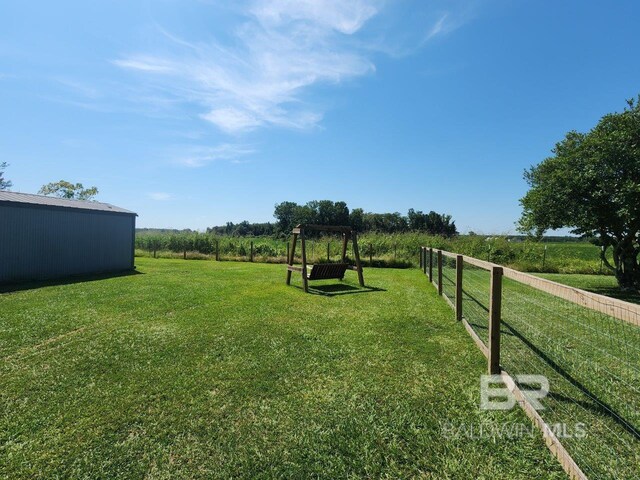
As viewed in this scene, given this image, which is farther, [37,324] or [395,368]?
[37,324]

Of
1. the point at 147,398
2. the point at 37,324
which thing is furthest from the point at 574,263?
the point at 37,324

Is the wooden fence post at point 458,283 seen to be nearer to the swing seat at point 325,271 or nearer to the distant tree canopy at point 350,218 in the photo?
the swing seat at point 325,271

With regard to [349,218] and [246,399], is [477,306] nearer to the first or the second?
[246,399]

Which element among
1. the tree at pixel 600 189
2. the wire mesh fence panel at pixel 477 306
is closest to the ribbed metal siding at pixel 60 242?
the wire mesh fence panel at pixel 477 306

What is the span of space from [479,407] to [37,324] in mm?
6016

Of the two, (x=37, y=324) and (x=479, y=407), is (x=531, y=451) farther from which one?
(x=37, y=324)

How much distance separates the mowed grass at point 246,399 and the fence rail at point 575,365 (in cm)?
22

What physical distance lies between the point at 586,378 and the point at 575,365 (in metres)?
0.36

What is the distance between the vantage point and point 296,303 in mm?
6703

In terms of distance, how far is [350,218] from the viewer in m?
64.0

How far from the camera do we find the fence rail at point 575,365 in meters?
2.03

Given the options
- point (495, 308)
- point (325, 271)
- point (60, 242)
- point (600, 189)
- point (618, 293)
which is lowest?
point (618, 293)
